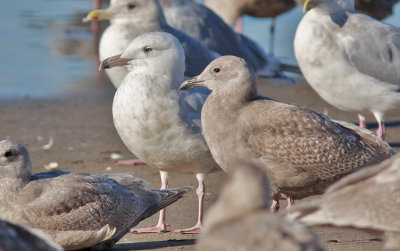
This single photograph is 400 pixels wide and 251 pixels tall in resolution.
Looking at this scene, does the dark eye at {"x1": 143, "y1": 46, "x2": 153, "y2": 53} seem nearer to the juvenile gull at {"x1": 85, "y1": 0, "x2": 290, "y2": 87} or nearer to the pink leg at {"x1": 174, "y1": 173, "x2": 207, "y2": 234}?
the pink leg at {"x1": 174, "y1": 173, "x2": 207, "y2": 234}

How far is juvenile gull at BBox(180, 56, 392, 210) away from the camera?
631cm

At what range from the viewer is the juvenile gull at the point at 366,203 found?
190 inches

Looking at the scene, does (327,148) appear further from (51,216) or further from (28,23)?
(28,23)

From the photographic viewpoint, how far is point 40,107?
1125 centimetres

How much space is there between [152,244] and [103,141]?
3.37m

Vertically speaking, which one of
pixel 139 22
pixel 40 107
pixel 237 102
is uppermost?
pixel 237 102

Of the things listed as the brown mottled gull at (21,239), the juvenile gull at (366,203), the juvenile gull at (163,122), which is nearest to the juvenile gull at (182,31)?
the juvenile gull at (163,122)

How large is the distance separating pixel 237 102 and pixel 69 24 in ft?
34.2

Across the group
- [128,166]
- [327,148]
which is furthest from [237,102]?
[128,166]

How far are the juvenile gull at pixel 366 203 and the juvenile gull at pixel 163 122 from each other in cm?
215

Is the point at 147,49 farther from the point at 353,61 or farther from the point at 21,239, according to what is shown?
the point at 21,239

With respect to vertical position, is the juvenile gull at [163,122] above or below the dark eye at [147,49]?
below

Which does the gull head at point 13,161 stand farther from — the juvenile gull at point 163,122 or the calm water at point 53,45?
the calm water at point 53,45

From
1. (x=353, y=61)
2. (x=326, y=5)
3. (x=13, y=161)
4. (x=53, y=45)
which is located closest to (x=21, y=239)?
(x=13, y=161)
